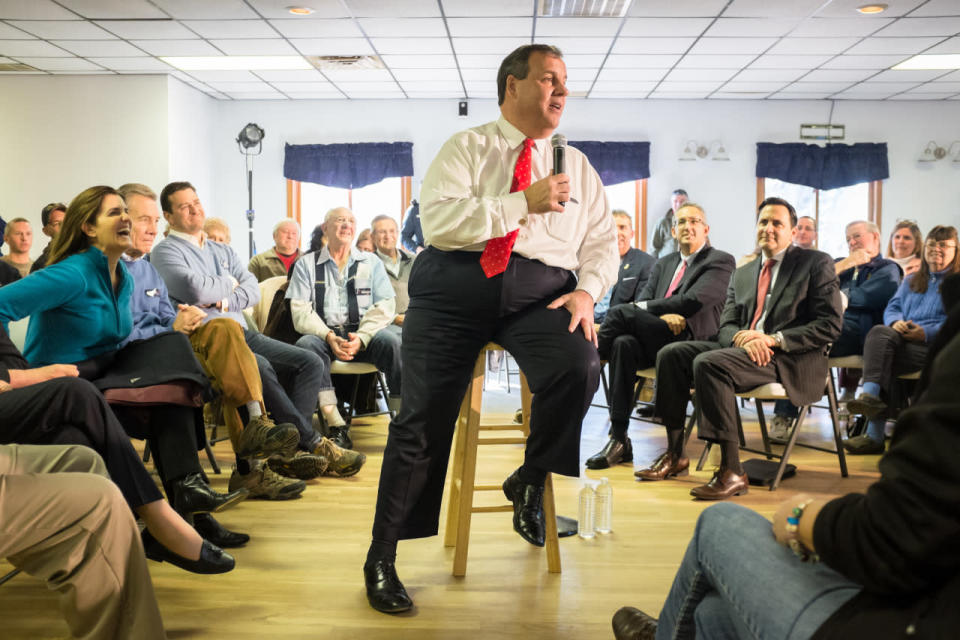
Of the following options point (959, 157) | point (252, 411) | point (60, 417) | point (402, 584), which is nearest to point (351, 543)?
point (402, 584)

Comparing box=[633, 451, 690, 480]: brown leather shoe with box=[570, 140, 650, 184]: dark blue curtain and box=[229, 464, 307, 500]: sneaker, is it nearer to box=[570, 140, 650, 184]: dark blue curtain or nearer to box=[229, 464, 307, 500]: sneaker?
box=[229, 464, 307, 500]: sneaker

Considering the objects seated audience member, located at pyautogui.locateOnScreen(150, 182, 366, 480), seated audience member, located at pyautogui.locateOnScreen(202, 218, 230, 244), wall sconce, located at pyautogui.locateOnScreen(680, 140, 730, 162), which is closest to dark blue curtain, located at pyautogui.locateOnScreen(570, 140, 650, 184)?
wall sconce, located at pyautogui.locateOnScreen(680, 140, 730, 162)

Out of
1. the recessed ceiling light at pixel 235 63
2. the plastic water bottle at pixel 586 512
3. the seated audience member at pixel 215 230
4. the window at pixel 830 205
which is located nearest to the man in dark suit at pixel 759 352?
the plastic water bottle at pixel 586 512

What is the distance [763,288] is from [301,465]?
2373mm

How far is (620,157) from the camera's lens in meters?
9.16

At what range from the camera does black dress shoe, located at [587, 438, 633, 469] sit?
3.81 meters

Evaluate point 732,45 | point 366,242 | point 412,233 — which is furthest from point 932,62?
point 366,242

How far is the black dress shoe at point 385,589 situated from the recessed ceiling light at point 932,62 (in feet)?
24.1

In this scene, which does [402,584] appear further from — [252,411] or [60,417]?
[252,411]

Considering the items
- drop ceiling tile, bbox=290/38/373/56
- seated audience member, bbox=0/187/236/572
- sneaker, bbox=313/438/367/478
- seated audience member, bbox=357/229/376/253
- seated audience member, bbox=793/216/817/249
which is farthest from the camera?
drop ceiling tile, bbox=290/38/373/56

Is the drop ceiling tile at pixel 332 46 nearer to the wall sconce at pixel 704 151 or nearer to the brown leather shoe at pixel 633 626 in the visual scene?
the wall sconce at pixel 704 151

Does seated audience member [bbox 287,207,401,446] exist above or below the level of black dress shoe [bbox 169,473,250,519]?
above

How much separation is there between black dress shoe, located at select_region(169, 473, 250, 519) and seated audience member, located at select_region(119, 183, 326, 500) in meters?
0.60

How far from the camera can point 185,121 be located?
854cm
